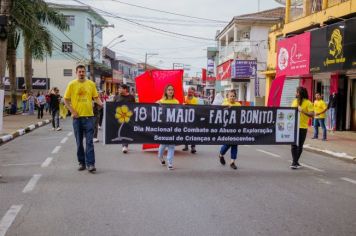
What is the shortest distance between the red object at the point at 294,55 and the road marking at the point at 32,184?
1550 centimetres

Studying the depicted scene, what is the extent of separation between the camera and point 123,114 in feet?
31.1

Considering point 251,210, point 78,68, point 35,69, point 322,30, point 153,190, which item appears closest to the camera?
point 251,210

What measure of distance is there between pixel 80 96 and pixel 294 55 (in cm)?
1622

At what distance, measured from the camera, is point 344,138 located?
17.4 metres

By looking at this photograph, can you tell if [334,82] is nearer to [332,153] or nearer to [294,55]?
[294,55]

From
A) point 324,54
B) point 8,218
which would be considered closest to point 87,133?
point 8,218

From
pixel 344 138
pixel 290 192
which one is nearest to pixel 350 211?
pixel 290 192

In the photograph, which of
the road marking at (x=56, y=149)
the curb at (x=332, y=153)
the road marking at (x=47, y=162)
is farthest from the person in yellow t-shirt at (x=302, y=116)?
the road marking at (x=56, y=149)

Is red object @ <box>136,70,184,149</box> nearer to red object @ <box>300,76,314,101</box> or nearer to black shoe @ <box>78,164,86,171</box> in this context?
black shoe @ <box>78,164,86,171</box>

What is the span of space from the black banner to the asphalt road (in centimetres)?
60

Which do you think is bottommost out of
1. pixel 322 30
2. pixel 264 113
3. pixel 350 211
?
pixel 350 211

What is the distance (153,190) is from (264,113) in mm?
3682

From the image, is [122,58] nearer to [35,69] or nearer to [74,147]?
[35,69]

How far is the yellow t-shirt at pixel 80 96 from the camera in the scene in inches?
344
